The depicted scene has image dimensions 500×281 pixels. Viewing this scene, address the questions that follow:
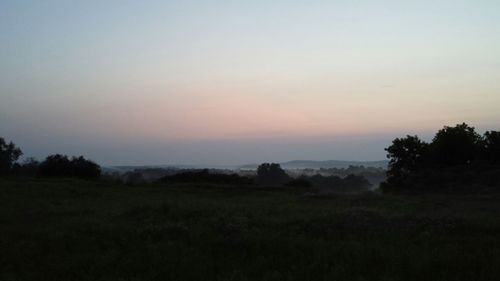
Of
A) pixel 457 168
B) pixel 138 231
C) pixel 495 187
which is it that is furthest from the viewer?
pixel 457 168

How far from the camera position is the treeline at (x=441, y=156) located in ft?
119

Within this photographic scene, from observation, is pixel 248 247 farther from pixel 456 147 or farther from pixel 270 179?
pixel 270 179

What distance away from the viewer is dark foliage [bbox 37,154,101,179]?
48438 mm

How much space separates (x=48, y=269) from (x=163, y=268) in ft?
6.58

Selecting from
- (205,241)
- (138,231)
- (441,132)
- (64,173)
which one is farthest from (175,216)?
(64,173)

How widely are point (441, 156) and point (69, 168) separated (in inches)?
1241

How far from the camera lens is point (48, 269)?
916 cm

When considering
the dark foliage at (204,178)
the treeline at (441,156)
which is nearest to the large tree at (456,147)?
the treeline at (441,156)

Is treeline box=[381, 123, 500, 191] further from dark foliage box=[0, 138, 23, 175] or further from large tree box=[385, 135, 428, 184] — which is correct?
dark foliage box=[0, 138, 23, 175]

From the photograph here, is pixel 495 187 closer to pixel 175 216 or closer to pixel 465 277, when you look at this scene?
pixel 175 216

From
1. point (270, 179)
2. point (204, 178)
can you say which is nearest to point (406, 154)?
Result: point (204, 178)

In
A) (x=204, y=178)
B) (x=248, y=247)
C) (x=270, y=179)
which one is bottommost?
(x=270, y=179)

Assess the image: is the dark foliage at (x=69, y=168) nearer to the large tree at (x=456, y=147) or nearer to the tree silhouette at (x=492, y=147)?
the large tree at (x=456, y=147)

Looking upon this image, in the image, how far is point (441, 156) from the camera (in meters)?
41.1
